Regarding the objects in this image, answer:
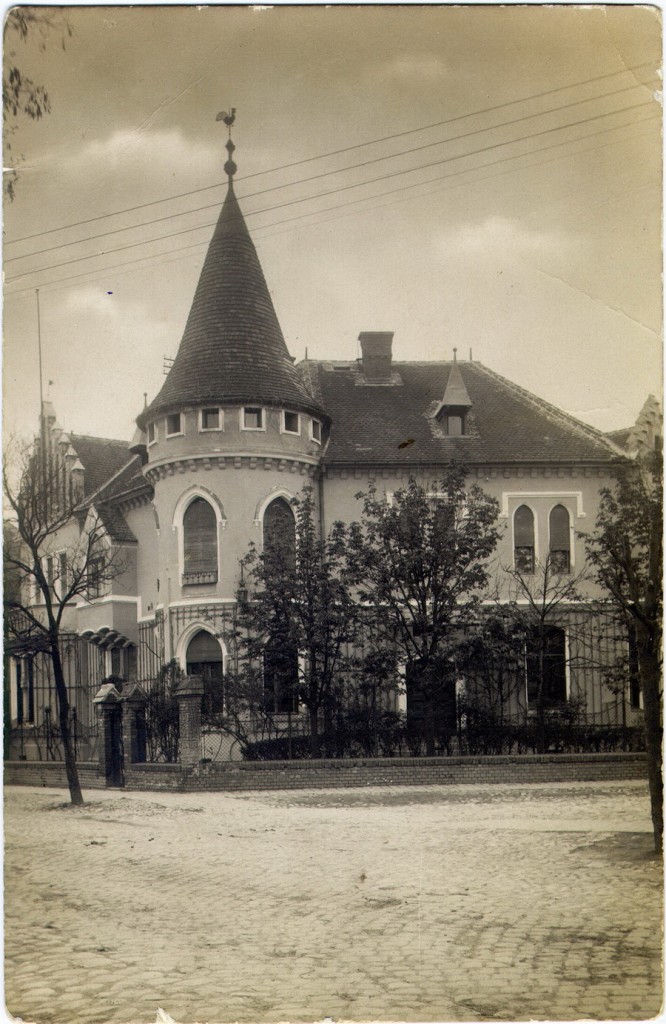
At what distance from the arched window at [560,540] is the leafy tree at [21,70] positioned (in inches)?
392

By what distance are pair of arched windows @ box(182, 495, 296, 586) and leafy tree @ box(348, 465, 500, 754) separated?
350cm

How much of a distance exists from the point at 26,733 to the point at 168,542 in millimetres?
10945

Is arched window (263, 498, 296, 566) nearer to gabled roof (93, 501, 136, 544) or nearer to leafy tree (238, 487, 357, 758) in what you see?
leafy tree (238, 487, 357, 758)

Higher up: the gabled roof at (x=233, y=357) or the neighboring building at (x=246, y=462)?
the gabled roof at (x=233, y=357)

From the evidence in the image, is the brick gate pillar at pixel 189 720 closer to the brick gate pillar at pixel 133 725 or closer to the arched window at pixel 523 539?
the brick gate pillar at pixel 133 725

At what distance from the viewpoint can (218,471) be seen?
974 inches

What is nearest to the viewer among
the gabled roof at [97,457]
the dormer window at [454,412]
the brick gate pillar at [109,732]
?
the gabled roof at [97,457]

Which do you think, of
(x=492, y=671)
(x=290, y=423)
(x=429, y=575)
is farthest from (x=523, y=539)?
(x=290, y=423)

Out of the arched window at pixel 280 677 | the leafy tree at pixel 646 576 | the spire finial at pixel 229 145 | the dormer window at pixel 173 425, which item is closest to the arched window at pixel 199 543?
the dormer window at pixel 173 425

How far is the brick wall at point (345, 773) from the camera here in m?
18.4

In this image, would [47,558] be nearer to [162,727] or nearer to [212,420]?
[162,727]

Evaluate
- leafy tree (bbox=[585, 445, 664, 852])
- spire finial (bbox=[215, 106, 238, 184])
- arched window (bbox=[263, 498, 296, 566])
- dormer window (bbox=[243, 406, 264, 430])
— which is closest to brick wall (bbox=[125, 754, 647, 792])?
arched window (bbox=[263, 498, 296, 566])

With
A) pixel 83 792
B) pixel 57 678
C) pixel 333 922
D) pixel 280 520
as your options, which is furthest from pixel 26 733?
pixel 280 520

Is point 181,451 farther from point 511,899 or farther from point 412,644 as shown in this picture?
point 511,899
